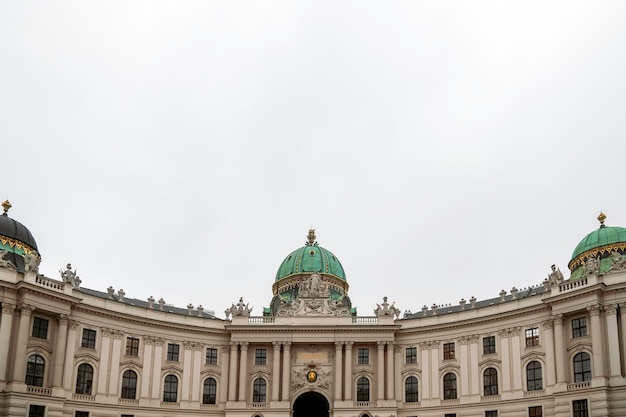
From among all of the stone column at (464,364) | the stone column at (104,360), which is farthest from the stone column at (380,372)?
the stone column at (104,360)

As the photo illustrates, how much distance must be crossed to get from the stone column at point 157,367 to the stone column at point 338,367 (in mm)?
17535

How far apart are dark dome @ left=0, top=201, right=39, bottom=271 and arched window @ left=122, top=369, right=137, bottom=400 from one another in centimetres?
1417

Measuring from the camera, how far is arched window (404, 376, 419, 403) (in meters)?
A: 66.8

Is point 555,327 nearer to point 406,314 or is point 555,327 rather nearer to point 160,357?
point 406,314

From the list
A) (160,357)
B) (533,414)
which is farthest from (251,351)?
(533,414)

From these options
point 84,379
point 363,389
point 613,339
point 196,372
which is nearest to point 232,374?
point 196,372

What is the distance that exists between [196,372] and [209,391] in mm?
2383

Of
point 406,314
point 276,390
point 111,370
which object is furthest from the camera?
point 406,314

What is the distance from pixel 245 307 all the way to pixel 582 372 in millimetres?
33741

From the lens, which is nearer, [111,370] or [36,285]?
[36,285]

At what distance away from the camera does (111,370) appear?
62906 millimetres

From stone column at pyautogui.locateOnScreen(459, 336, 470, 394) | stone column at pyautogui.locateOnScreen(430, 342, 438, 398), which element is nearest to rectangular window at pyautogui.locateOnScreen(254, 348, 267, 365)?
stone column at pyautogui.locateOnScreen(430, 342, 438, 398)

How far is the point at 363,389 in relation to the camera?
67.9 m

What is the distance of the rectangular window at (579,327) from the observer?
57.1 m
